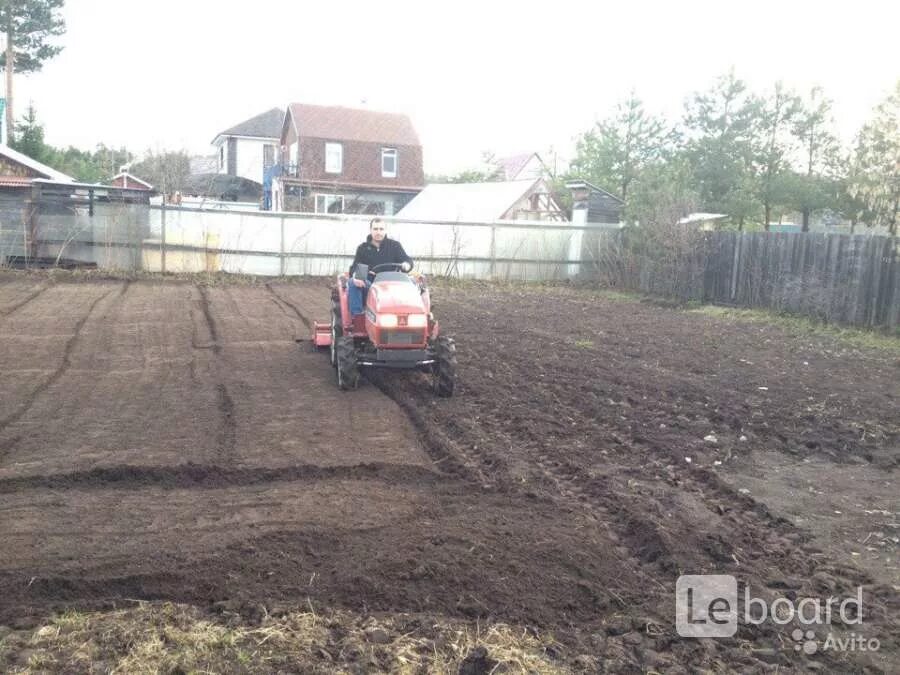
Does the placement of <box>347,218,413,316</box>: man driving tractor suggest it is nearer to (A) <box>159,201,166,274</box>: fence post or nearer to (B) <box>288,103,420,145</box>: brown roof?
(A) <box>159,201,166,274</box>: fence post

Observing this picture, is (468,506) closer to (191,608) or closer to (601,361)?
(191,608)

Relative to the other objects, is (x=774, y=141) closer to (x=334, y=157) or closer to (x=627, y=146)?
(x=627, y=146)

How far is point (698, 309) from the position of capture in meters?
18.0

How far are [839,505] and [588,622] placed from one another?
2739 millimetres

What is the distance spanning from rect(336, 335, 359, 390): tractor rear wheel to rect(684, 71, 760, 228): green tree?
70.2ft

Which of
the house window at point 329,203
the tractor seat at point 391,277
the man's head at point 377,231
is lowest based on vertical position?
the tractor seat at point 391,277

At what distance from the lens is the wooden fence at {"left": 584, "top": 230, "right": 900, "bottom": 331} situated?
14.9m

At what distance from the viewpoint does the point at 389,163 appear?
4025cm

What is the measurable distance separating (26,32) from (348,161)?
1552 cm

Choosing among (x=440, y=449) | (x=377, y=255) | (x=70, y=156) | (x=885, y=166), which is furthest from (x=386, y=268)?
(x=70, y=156)

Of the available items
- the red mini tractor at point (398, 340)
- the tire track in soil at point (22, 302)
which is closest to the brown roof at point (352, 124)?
the tire track in soil at point (22, 302)

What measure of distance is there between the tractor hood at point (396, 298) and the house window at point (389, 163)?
3255cm

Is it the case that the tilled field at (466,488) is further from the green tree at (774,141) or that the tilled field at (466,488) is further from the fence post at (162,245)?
the green tree at (774,141)

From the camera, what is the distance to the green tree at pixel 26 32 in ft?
118
